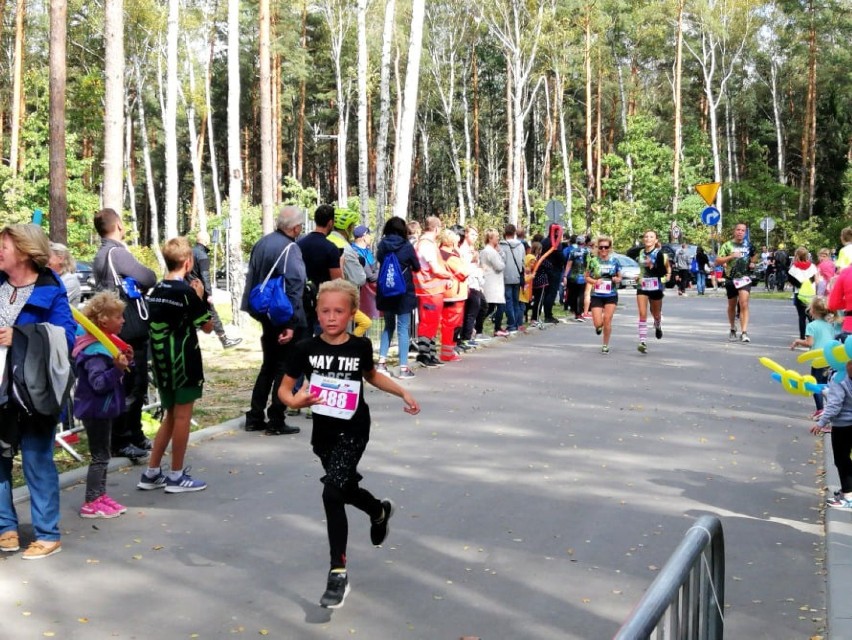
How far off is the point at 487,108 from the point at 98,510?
66.3 metres

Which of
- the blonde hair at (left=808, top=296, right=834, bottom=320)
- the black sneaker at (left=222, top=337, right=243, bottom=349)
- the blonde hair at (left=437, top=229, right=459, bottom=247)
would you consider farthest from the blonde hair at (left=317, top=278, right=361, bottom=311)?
the black sneaker at (left=222, top=337, right=243, bottom=349)

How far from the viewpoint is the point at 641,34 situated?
65.0 metres

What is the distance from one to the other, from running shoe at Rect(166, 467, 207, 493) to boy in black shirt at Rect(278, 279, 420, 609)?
8.39 ft

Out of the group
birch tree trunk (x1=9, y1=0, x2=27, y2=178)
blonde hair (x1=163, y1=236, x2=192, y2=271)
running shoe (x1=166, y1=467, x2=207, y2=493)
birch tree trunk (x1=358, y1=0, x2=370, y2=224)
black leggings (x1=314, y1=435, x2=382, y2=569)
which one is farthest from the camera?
birch tree trunk (x1=9, y1=0, x2=27, y2=178)

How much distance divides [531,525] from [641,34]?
202 ft

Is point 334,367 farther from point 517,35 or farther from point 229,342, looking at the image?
point 517,35

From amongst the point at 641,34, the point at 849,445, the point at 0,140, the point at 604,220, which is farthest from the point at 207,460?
the point at 641,34

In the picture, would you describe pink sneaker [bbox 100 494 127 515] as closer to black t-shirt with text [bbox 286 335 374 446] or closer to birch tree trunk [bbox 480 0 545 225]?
black t-shirt with text [bbox 286 335 374 446]

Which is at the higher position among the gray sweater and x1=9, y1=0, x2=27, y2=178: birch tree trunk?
x1=9, y1=0, x2=27, y2=178: birch tree trunk

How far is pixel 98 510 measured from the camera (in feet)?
24.2

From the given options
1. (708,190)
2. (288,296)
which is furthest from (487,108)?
(288,296)

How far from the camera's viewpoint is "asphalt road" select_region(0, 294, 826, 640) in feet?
18.1

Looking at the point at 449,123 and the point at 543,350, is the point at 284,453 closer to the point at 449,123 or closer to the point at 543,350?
the point at 543,350

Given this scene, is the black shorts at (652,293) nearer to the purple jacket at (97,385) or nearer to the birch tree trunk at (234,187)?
the birch tree trunk at (234,187)
